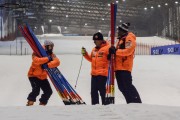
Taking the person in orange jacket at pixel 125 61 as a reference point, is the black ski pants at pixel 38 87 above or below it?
below

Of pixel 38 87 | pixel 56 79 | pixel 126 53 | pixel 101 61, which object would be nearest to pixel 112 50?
pixel 126 53

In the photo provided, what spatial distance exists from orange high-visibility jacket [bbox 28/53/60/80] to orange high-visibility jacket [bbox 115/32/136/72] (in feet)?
4.12

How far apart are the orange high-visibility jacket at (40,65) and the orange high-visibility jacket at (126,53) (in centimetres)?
126

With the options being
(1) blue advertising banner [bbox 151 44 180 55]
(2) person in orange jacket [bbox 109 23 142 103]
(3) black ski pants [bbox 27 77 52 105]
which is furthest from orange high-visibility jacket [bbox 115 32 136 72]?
(1) blue advertising banner [bbox 151 44 180 55]

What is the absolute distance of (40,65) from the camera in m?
6.77

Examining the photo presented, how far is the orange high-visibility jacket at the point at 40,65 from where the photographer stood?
6.54m

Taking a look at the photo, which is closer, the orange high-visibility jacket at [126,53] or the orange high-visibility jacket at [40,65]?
the orange high-visibility jacket at [126,53]

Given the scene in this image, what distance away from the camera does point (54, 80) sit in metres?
6.74

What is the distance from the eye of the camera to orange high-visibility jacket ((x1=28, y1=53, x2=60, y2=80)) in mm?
6535

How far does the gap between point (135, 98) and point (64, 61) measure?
34.3 feet

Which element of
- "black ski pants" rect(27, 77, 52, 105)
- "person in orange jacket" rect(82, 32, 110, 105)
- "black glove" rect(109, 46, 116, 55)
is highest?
"black glove" rect(109, 46, 116, 55)

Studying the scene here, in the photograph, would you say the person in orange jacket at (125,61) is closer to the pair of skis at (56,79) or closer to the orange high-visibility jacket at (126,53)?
the orange high-visibility jacket at (126,53)

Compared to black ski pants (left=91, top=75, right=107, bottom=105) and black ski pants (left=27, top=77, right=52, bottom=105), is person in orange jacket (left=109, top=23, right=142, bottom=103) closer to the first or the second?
black ski pants (left=91, top=75, right=107, bottom=105)

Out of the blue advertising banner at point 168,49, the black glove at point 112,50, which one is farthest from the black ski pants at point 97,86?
the blue advertising banner at point 168,49
